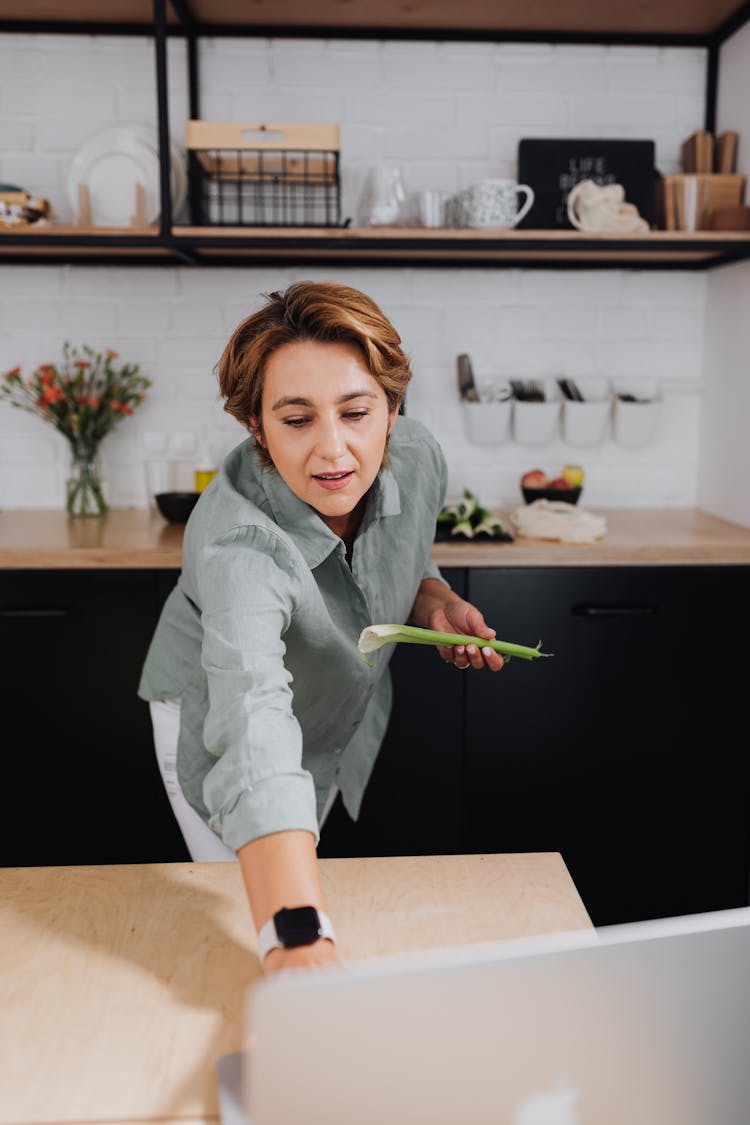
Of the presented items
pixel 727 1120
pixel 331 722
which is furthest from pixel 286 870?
pixel 331 722

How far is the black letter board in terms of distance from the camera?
261cm

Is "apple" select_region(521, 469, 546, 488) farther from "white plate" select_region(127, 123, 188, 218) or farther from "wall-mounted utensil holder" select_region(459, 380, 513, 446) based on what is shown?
"white plate" select_region(127, 123, 188, 218)

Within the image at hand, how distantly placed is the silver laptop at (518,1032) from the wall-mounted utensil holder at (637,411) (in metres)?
2.33

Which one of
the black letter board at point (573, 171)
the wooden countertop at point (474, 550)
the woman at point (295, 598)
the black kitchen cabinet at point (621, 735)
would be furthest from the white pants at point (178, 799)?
the black letter board at point (573, 171)

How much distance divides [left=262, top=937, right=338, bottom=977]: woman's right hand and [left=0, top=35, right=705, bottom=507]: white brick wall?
2065 millimetres

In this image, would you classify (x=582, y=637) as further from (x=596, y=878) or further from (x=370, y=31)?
(x=370, y=31)

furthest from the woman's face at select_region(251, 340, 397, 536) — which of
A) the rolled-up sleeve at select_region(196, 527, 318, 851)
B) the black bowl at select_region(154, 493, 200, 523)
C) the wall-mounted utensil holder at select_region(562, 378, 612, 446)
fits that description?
the wall-mounted utensil holder at select_region(562, 378, 612, 446)

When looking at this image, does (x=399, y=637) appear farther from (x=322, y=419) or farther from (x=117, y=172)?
(x=117, y=172)

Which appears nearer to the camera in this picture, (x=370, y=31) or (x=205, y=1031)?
(x=205, y=1031)

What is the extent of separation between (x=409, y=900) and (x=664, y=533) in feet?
5.32

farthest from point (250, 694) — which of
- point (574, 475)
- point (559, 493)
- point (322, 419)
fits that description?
point (574, 475)

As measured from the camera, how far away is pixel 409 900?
1076 mm

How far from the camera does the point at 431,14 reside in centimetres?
256

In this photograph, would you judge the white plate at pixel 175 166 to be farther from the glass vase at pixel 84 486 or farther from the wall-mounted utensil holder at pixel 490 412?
the wall-mounted utensil holder at pixel 490 412
